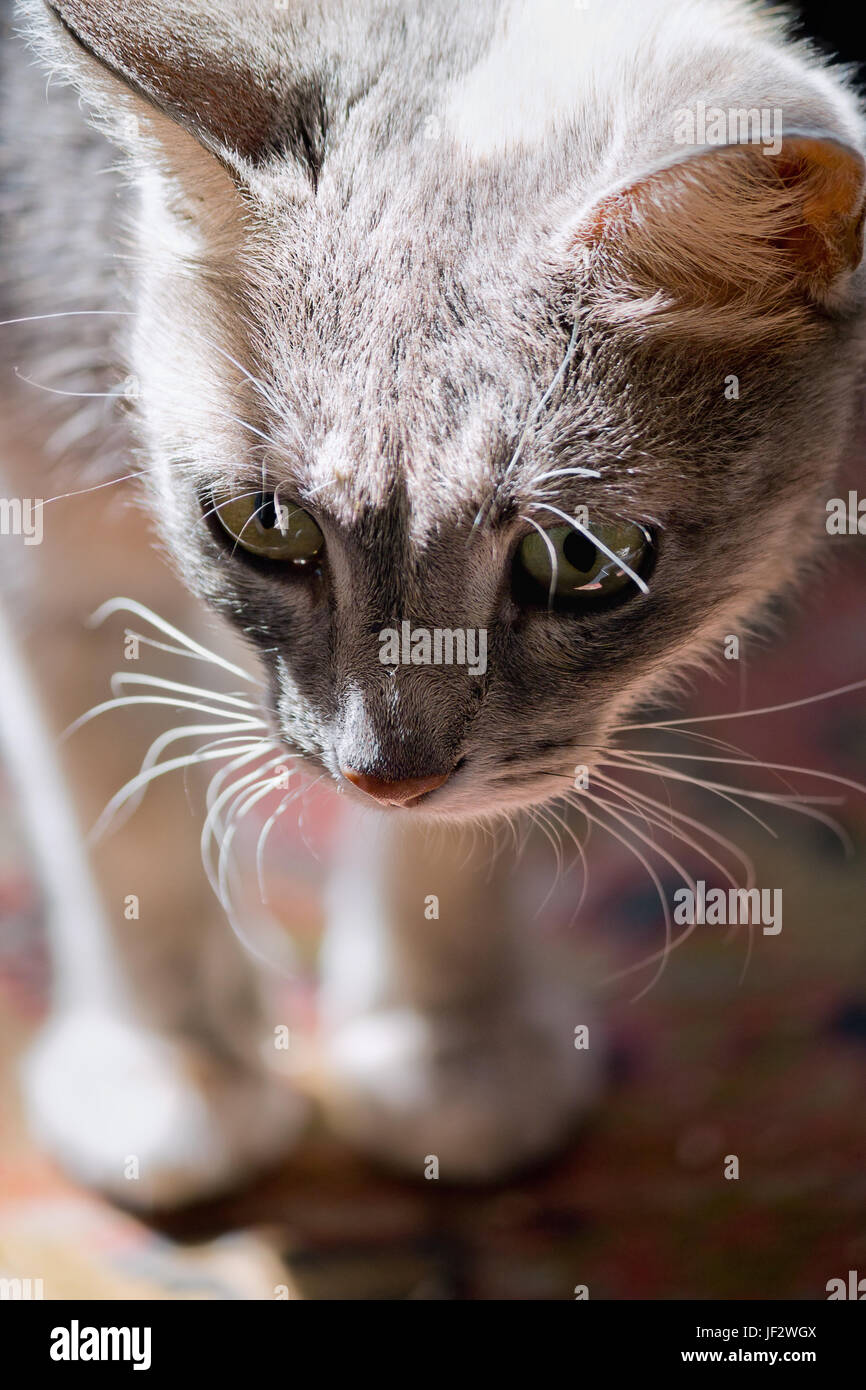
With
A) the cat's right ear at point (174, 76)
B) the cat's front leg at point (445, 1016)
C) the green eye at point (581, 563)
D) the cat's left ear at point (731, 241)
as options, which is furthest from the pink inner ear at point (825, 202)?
the cat's front leg at point (445, 1016)

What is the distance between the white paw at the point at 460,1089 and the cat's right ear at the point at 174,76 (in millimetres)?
691

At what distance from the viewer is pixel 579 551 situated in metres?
0.61

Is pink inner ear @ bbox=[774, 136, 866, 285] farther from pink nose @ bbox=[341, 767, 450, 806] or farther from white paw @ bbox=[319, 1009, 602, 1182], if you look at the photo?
white paw @ bbox=[319, 1009, 602, 1182]

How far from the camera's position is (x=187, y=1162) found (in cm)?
92

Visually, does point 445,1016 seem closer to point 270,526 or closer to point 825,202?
point 270,526

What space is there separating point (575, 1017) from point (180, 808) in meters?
0.39

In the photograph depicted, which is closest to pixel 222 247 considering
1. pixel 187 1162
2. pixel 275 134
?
pixel 275 134

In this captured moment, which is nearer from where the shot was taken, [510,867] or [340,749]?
[340,749]

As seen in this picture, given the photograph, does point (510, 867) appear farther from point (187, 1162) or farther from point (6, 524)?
point (6, 524)

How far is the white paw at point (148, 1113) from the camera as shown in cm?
92

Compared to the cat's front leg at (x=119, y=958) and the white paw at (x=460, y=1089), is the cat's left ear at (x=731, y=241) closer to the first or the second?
the cat's front leg at (x=119, y=958)

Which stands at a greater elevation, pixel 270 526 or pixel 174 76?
pixel 174 76

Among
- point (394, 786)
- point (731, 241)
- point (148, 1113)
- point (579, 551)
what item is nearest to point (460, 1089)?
point (148, 1113)

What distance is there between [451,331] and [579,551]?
0.43 ft
